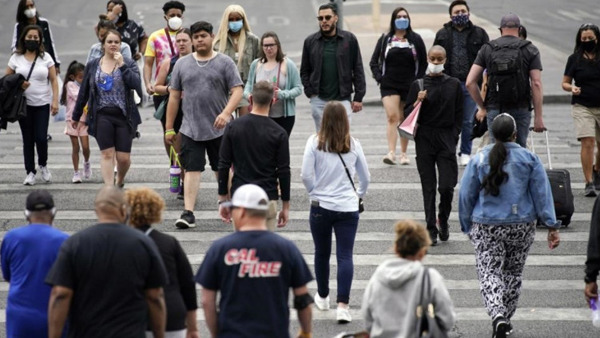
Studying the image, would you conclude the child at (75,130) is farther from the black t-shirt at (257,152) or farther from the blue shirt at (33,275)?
the blue shirt at (33,275)

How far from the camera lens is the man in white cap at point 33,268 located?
7512 mm

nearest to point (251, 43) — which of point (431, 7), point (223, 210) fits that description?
point (223, 210)

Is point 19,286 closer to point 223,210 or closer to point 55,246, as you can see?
point 55,246

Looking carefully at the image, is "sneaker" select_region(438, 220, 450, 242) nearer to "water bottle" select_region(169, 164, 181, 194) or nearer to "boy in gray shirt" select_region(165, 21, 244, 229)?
"boy in gray shirt" select_region(165, 21, 244, 229)

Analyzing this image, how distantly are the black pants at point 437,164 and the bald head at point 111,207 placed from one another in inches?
224

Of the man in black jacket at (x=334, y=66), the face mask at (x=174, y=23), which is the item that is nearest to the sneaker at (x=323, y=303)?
the man in black jacket at (x=334, y=66)

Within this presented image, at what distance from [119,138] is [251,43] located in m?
1.83

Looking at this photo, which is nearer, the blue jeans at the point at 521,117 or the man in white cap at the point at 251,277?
the man in white cap at the point at 251,277

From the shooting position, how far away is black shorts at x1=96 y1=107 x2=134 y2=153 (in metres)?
13.4

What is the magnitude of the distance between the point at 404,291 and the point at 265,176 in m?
3.40

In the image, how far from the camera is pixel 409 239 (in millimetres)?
7086

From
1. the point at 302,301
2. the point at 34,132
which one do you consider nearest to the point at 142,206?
the point at 302,301

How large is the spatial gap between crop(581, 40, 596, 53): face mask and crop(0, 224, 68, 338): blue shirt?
8251 millimetres

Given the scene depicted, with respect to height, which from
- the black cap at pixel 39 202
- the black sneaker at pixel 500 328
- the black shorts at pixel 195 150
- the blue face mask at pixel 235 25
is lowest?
the black sneaker at pixel 500 328
